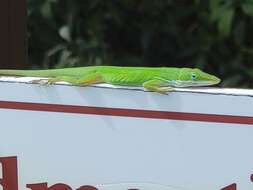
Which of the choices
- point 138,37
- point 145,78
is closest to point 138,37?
point 138,37

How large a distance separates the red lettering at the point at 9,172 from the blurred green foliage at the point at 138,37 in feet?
7.50

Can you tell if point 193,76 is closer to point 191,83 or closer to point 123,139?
point 191,83

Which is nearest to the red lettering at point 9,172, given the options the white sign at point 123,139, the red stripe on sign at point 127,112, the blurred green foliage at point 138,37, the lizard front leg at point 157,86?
the white sign at point 123,139

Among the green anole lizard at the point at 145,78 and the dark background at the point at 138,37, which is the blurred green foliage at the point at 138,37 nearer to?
the dark background at the point at 138,37

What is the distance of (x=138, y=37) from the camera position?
14.3 ft

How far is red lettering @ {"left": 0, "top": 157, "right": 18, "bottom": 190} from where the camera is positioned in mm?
1820

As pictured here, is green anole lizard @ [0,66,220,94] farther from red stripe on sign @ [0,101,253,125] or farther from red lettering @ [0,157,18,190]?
red lettering @ [0,157,18,190]

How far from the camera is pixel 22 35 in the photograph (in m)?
2.14

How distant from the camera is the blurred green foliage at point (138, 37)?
411cm

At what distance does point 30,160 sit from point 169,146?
33cm

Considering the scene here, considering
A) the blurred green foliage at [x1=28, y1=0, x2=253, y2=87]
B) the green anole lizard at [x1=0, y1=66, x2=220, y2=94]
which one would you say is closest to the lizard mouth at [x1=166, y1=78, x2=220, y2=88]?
the green anole lizard at [x1=0, y1=66, x2=220, y2=94]

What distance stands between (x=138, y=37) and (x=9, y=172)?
8.56 feet

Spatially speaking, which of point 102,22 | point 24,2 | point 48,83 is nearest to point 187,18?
point 102,22

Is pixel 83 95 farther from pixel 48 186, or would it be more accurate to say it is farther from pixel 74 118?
pixel 48 186
